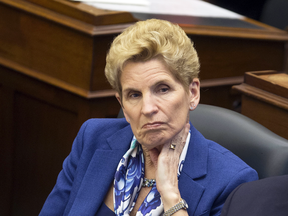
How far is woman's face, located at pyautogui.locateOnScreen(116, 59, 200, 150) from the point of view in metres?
1.42

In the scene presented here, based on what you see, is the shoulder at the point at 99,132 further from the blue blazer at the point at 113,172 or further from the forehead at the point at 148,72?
the forehead at the point at 148,72

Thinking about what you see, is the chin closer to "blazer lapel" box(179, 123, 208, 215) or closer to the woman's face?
the woman's face

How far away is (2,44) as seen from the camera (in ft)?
7.97

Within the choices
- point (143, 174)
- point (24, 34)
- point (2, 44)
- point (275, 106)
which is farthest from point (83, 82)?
point (275, 106)

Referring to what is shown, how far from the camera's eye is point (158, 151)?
Result: 5.01ft

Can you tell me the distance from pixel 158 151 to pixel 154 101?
0.21m

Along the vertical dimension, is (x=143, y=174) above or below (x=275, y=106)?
below

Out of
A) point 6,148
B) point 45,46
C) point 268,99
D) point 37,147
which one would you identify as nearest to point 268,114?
point 268,99

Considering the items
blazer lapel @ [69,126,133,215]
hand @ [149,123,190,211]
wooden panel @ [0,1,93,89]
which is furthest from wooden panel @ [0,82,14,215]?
hand @ [149,123,190,211]

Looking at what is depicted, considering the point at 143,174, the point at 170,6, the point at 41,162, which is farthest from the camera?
the point at 170,6

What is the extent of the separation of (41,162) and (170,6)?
1313 millimetres

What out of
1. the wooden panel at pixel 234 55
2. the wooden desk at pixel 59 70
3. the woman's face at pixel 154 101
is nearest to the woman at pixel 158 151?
the woman's face at pixel 154 101

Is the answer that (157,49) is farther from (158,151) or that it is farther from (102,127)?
(102,127)

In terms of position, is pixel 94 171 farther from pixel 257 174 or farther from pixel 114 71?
pixel 257 174
